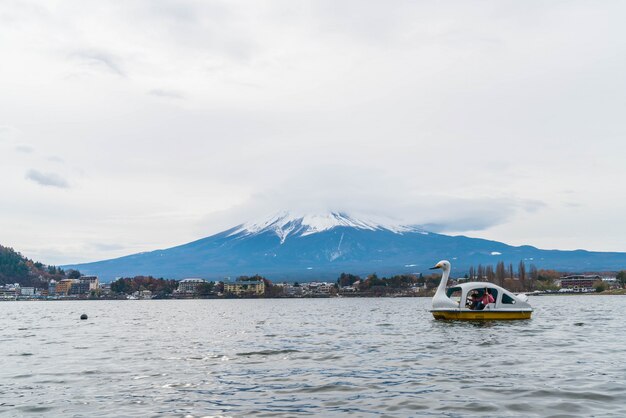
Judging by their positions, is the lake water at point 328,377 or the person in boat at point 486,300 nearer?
the lake water at point 328,377

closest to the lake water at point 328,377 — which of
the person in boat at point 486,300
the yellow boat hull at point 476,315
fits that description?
the yellow boat hull at point 476,315

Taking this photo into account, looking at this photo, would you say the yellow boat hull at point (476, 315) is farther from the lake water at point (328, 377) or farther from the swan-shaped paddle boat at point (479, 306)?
the lake water at point (328, 377)

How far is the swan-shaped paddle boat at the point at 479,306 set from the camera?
47469mm

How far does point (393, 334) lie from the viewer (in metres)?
37.8

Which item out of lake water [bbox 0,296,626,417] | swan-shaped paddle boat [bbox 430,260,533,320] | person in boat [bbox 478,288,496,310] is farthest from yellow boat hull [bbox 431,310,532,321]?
lake water [bbox 0,296,626,417]

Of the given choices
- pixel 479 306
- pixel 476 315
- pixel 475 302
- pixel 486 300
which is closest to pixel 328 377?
pixel 476 315

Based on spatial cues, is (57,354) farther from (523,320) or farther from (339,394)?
(523,320)

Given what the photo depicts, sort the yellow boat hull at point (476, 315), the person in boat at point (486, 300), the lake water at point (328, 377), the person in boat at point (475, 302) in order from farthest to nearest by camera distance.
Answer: the person in boat at point (475, 302) → the person in boat at point (486, 300) → the yellow boat hull at point (476, 315) → the lake water at point (328, 377)

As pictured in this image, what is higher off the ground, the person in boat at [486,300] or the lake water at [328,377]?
the person in boat at [486,300]

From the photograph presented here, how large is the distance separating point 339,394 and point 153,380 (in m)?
6.84

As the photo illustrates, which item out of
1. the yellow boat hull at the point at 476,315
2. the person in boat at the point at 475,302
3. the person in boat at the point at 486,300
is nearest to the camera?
the yellow boat hull at the point at 476,315

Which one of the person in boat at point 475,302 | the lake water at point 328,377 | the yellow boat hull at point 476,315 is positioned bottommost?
the lake water at point 328,377

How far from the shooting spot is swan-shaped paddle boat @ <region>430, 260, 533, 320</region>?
156ft

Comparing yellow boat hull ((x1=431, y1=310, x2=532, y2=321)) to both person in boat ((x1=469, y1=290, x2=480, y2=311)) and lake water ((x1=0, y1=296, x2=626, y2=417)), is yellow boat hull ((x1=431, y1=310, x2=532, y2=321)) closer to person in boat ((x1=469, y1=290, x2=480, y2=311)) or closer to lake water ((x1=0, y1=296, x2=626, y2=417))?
person in boat ((x1=469, y1=290, x2=480, y2=311))
